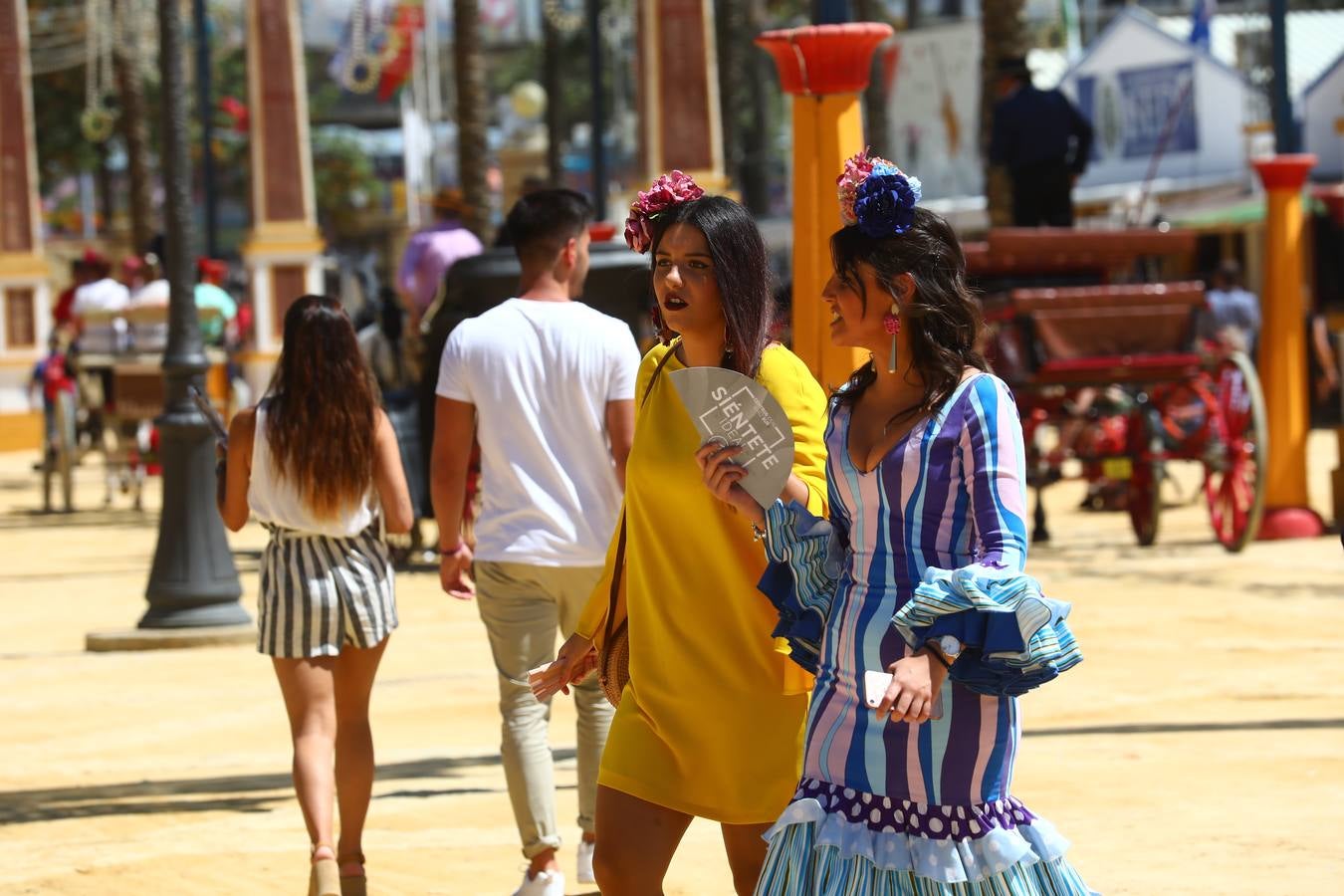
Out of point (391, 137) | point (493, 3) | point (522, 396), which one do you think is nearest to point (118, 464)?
point (522, 396)

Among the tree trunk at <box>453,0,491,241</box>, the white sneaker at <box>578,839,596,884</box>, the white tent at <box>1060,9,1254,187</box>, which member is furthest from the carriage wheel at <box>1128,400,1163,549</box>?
the white tent at <box>1060,9,1254,187</box>

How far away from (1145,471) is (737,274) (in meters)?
9.87

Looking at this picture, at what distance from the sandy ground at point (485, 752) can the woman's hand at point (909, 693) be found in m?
2.60

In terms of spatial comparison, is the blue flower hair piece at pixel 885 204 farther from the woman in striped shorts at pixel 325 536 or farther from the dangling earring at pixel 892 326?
the woman in striped shorts at pixel 325 536

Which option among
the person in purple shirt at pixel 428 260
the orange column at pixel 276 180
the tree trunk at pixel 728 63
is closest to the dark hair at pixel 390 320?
the person in purple shirt at pixel 428 260

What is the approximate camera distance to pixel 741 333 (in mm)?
4305

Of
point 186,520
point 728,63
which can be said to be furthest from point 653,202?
point 728,63

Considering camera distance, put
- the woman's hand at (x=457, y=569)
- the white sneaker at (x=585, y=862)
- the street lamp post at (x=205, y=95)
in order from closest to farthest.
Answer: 1. the woman's hand at (x=457, y=569)
2. the white sneaker at (x=585, y=862)
3. the street lamp post at (x=205, y=95)

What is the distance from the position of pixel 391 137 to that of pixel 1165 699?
8265 centimetres

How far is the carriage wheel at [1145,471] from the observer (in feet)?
44.1

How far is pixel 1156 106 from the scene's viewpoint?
109 ft

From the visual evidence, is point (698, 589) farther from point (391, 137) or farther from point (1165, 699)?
point (391, 137)

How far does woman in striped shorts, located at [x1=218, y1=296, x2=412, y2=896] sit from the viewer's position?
18.9 ft

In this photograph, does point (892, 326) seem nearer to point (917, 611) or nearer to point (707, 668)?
point (917, 611)
